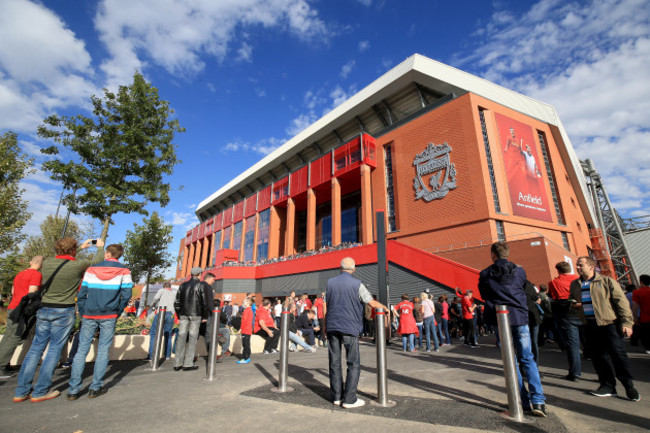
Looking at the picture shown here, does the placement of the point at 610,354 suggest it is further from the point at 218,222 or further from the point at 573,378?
the point at 218,222

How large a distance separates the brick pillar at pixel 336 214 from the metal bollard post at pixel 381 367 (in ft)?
74.7

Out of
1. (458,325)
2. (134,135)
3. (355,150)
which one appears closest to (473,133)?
(355,150)

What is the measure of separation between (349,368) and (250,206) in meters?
40.9

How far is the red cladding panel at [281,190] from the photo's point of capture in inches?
1409

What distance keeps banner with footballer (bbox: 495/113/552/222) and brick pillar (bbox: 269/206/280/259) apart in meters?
25.1

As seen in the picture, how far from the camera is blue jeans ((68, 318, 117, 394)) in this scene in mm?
3668

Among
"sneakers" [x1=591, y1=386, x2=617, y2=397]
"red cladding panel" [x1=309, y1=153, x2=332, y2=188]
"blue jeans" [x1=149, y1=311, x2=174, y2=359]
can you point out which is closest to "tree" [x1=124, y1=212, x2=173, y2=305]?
"red cladding panel" [x1=309, y1=153, x2=332, y2=188]

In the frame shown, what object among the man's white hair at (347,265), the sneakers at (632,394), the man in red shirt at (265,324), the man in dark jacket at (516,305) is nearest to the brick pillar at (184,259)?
the man in red shirt at (265,324)

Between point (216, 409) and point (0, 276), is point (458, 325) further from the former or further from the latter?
point (0, 276)

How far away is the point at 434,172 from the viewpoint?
23547mm

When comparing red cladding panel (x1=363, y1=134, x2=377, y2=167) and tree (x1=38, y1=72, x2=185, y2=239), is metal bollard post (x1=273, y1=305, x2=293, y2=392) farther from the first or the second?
red cladding panel (x1=363, y1=134, x2=377, y2=167)

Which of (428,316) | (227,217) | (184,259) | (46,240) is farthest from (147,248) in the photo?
(184,259)

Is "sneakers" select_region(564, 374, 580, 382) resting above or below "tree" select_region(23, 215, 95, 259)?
below

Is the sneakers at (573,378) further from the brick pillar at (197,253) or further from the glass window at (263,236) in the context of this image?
the brick pillar at (197,253)
